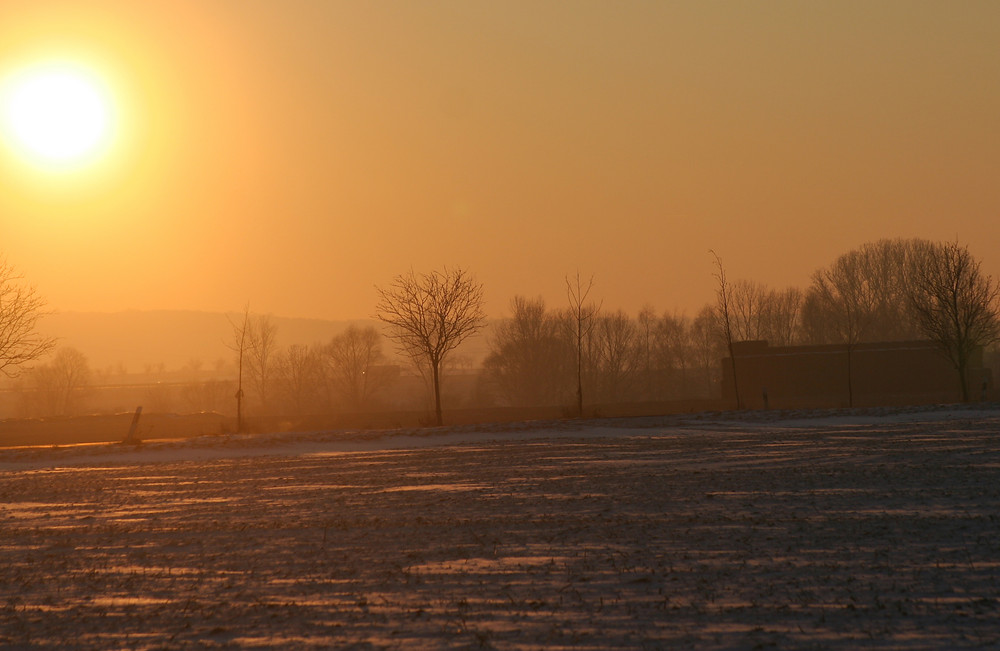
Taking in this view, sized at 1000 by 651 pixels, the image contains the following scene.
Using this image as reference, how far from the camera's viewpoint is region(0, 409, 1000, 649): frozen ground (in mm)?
6379

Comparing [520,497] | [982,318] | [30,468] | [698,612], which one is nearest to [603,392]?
[982,318]

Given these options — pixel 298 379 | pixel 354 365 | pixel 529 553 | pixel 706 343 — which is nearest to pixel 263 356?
pixel 298 379

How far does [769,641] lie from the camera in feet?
19.1

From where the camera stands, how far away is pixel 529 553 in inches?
348

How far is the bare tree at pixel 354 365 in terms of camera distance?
100250mm

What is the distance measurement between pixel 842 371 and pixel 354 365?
209 ft

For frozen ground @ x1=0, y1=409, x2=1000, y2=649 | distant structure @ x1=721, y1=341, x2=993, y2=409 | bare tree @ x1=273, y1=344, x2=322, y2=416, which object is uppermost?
bare tree @ x1=273, y1=344, x2=322, y2=416

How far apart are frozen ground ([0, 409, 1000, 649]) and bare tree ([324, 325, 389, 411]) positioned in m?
82.9

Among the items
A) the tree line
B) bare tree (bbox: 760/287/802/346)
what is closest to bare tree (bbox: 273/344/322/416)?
the tree line

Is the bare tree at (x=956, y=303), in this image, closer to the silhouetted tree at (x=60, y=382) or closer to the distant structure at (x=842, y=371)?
the distant structure at (x=842, y=371)

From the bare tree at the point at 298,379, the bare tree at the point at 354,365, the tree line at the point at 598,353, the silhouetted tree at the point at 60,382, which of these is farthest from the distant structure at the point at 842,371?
the silhouetted tree at the point at 60,382

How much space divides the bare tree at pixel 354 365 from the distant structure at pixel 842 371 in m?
55.4

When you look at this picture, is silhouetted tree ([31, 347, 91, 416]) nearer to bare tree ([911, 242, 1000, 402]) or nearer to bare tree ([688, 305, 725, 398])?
bare tree ([688, 305, 725, 398])

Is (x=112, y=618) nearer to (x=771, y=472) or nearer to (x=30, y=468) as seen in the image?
(x=771, y=472)
